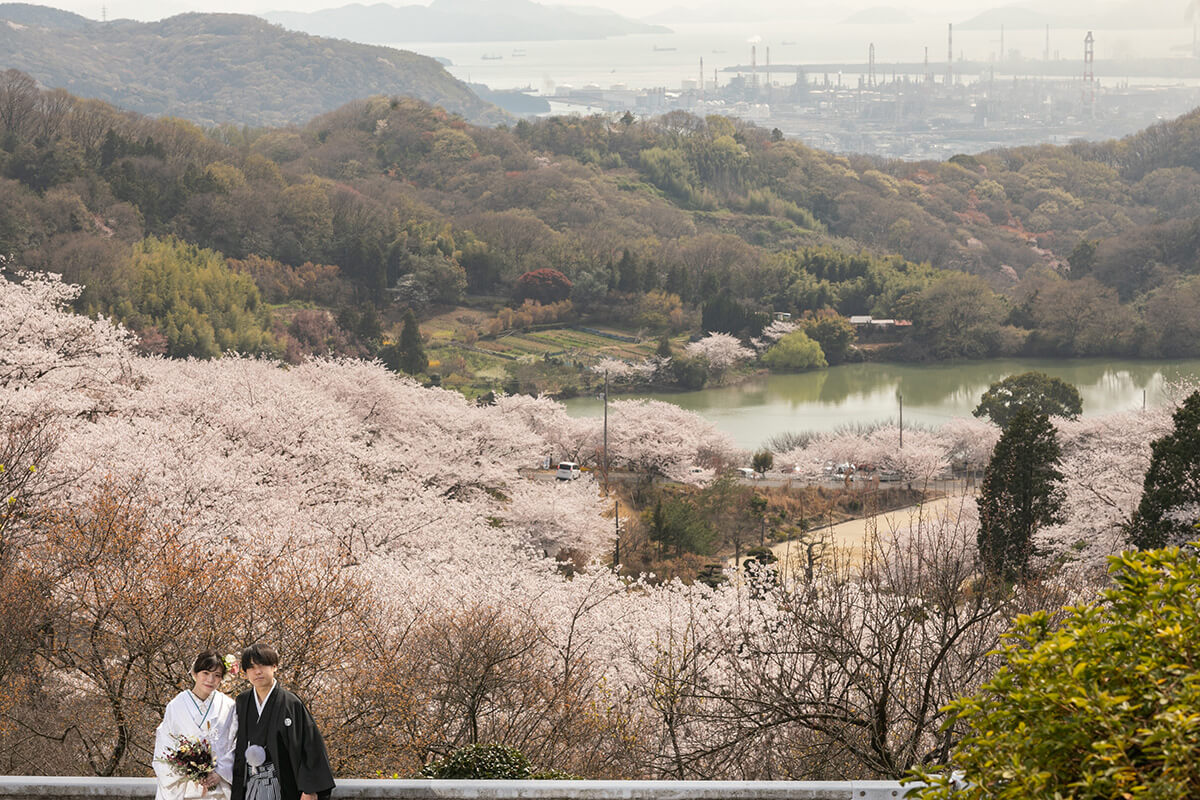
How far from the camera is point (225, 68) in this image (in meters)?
155

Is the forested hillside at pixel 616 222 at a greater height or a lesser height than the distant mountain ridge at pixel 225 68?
lesser

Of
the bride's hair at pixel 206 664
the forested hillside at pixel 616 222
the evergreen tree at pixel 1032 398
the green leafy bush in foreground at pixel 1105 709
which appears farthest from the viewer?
the forested hillside at pixel 616 222

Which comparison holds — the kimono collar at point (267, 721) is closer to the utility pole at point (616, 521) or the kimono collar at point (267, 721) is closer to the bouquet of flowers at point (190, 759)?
the bouquet of flowers at point (190, 759)

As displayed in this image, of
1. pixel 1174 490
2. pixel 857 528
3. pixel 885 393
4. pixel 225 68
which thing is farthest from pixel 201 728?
pixel 225 68

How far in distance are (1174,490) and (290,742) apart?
13.8 metres

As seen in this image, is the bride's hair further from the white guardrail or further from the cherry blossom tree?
the cherry blossom tree

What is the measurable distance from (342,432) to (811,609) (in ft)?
43.1

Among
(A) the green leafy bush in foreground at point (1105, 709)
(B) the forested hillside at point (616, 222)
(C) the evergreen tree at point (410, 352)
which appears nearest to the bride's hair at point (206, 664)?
(A) the green leafy bush in foreground at point (1105, 709)

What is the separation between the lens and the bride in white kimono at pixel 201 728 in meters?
4.10

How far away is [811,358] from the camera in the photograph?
164 feet

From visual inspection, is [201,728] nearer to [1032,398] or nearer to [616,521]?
[616,521]

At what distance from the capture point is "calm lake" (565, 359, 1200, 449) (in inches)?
1565

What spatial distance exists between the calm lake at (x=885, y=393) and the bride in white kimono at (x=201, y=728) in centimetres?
3154

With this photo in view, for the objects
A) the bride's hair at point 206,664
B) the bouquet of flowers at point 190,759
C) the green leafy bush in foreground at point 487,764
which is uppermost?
the bride's hair at point 206,664
